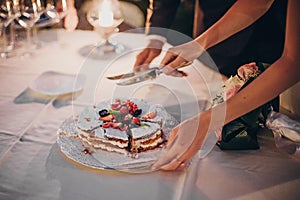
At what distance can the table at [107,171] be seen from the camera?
970 mm

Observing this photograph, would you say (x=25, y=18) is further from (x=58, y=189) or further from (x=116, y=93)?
(x=58, y=189)

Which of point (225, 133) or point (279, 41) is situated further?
point (279, 41)

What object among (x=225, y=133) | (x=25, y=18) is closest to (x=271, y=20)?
(x=225, y=133)

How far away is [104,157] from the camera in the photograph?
1.03m

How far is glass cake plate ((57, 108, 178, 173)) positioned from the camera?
1.00 meters

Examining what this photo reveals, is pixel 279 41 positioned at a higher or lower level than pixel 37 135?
higher

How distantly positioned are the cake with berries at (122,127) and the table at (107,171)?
0.23 ft

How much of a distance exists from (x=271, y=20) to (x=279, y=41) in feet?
0.26

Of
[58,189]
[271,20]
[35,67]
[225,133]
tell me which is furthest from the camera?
[35,67]

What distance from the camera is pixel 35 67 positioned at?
1.59m

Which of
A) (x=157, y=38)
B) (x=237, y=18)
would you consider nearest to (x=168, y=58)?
(x=237, y=18)

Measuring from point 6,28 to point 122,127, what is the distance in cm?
101

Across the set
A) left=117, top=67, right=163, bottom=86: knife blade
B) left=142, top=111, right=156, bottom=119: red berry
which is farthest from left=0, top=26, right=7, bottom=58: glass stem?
left=142, top=111, right=156, bottom=119: red berry

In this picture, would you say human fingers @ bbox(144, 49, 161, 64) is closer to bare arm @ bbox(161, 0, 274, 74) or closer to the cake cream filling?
bare arm @ bbox(161, 0, 274, 74)
